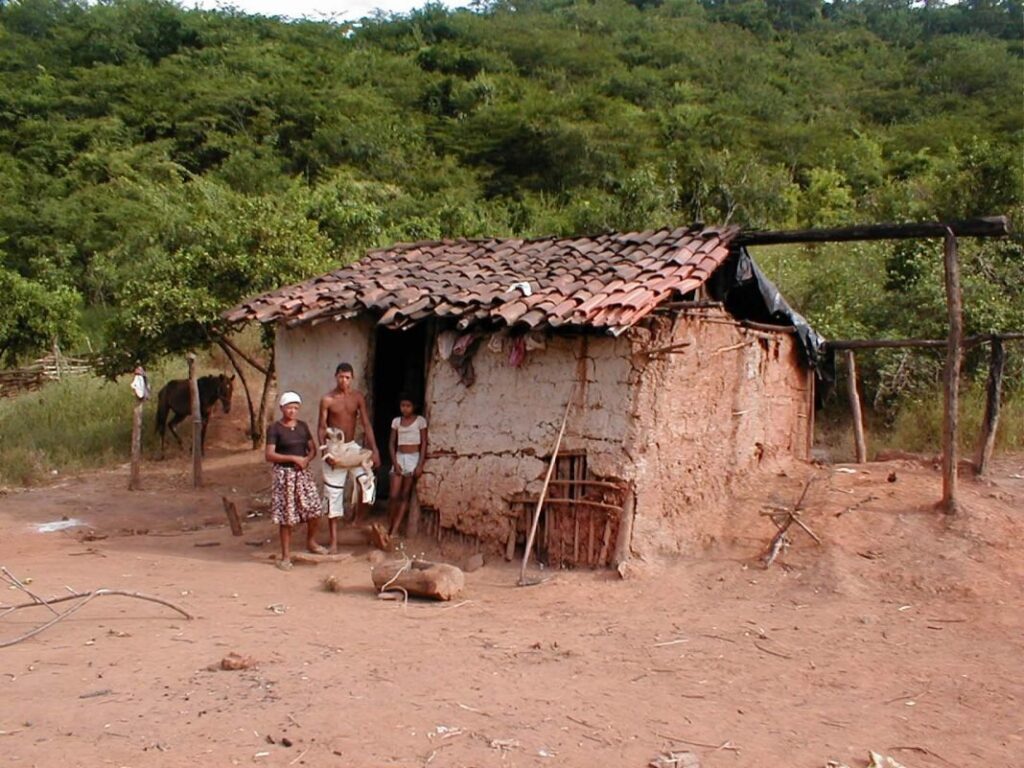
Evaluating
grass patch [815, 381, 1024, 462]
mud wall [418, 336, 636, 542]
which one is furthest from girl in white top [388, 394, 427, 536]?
grass patch [815, 381, 1024, 462]

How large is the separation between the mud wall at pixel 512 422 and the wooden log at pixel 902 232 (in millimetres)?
1835

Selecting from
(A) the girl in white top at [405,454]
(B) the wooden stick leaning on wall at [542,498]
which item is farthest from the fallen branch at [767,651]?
(A) the girl in white top at [405,454]

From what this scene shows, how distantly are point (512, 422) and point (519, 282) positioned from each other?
1248 millimetres

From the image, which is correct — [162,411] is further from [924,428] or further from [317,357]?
[924,428]

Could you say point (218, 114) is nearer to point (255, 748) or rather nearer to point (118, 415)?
point (118, 415)

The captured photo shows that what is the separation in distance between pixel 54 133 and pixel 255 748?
97.6ft

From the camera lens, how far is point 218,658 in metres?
5.85

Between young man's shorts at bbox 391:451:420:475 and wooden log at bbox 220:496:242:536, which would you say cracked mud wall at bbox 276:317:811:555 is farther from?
wooden log at bbox 220:496:242:536

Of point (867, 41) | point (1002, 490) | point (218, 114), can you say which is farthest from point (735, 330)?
point (867, 41)

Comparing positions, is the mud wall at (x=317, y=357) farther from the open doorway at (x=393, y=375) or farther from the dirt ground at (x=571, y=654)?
the dirt ground at (x=571, y=654)

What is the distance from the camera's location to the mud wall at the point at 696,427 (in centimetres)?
786

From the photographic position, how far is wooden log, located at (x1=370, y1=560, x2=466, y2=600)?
7195 millimetres

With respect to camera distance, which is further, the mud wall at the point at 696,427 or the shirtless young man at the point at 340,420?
the shirtless young man at the point at 340,420

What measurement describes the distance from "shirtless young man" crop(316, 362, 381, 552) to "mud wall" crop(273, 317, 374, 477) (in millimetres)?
478
